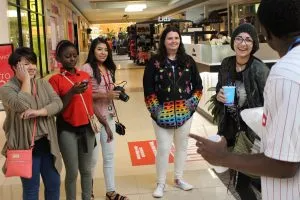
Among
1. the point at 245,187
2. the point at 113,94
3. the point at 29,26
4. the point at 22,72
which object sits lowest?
the point at 245,187

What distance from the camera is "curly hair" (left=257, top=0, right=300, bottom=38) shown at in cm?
105

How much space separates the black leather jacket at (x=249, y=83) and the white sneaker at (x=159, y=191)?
103 cm

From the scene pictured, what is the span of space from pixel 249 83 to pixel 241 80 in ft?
0.23

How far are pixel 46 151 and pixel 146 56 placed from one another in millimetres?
15921

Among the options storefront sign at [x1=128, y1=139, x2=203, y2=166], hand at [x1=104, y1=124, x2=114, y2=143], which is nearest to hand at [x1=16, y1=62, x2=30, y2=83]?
hand at [x1=104, y1=124, x2=114, y2=143]

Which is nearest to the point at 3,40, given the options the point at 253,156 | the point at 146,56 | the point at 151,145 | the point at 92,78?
the point at 151,145

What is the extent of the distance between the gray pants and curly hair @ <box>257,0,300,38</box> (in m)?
2.03

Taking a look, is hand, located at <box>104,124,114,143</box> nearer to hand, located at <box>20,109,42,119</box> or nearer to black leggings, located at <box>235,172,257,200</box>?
hand, located at <box>20,109,42,119</box>

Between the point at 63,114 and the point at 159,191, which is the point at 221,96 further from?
the point at 159,191

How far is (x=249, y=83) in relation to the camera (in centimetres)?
282

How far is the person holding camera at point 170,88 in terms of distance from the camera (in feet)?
11.3

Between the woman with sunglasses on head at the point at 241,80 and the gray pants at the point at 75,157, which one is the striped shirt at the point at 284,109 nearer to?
the woman with sunglasses on head at the point at 241,80

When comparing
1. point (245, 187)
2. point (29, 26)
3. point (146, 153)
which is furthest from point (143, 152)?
point (29, 26)

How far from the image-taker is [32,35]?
1400 centimetres
